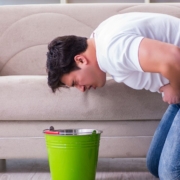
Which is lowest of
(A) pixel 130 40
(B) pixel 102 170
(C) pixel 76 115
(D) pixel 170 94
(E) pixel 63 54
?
(B) pixel 102 170

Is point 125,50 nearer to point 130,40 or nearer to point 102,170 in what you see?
point 130,40

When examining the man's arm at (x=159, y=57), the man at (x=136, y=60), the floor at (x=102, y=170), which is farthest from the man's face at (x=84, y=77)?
the floor at (x=102, y=170)

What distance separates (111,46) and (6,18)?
1.41 m

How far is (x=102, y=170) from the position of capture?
84.4 inches

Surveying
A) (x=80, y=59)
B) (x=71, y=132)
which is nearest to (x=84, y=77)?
(x=80, y=59)

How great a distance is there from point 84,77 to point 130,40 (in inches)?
14.1

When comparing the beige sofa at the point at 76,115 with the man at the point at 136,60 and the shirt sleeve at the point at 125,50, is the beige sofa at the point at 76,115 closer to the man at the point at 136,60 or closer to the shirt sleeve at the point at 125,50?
the man at the point at 136,60

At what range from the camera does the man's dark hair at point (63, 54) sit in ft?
5.27

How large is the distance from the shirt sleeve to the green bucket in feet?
1.50

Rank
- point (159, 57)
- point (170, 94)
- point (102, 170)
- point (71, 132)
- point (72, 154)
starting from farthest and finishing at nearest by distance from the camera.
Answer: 1. point (102, 170)
2. point (71, 132)
3. point (72, 154)
4. point (170, 94)
5. point (159, 57)

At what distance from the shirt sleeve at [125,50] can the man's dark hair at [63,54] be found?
0.26 m

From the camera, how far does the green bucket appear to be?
67.5 inches

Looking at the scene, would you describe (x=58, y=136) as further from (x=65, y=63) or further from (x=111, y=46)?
(x=111, y=46)

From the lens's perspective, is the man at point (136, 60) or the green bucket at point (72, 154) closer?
the man at point (136, 60)
